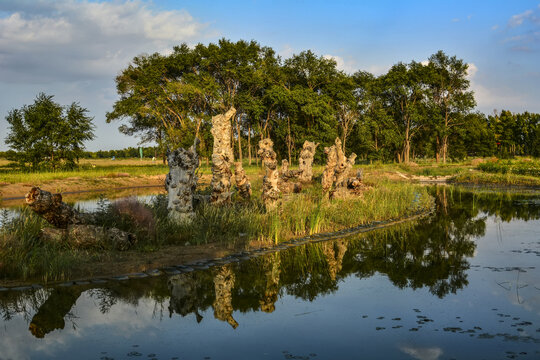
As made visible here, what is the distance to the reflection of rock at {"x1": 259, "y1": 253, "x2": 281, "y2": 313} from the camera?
8.41 meters

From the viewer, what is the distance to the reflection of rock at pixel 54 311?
7.38 m

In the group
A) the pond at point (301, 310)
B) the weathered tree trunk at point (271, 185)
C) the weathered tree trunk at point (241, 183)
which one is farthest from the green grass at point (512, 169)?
the pond at point (301, 310)

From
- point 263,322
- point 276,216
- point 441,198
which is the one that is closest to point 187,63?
point 441,198

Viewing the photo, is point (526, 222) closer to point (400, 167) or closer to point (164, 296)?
point (164, 296)

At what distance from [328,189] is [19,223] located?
1451 cm

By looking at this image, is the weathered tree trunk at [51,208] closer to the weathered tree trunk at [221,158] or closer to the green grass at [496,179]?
the weathered tree trunk at [221,158]

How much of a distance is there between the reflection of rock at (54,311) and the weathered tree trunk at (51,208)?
2.56 meters

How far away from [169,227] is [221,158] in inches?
176

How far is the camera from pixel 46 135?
41750 millimetres

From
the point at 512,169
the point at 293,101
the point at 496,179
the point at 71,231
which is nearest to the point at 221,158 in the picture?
the point at 71,231

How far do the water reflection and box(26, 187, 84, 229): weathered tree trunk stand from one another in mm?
2477

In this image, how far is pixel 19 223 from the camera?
12.2m

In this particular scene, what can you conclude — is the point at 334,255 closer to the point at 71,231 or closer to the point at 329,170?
the point at 71,231

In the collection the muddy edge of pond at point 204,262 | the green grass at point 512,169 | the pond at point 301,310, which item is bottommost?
the pond at point 301,310
